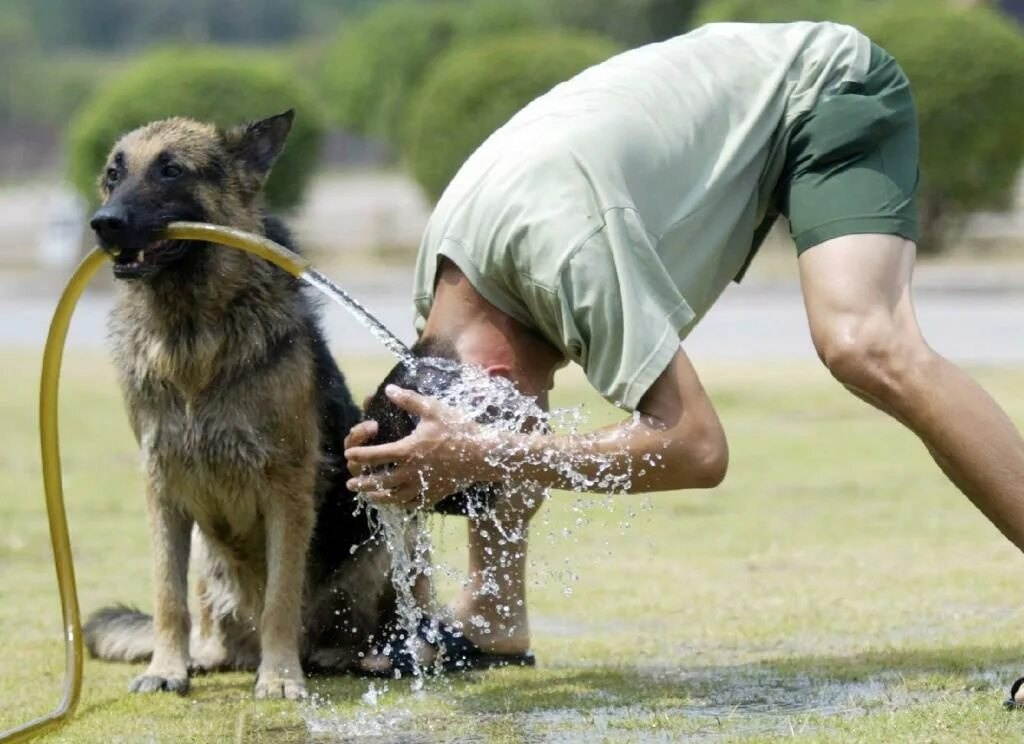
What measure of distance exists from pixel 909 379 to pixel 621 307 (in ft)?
→ 2.76

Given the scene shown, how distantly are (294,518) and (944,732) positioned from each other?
2265mm

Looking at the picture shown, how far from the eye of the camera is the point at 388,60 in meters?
54.7

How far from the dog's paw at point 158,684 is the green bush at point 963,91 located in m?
21.3

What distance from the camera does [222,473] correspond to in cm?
576

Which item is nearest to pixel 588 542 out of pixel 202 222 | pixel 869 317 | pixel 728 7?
pixel 202 222

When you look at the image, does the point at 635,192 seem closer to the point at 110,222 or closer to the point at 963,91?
the point at 110,222

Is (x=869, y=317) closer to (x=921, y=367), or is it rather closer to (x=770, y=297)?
(x=921, y=367)

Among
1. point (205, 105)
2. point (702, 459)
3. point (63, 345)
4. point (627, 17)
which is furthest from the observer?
point (627, 17)

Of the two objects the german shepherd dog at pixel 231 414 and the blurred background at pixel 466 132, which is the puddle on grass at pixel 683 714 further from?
the blurred background at pixel 466 132

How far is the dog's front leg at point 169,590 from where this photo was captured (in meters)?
5.79

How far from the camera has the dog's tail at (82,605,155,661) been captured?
6195 millimetres

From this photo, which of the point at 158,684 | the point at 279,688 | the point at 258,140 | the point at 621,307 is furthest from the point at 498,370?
the point at 158,684

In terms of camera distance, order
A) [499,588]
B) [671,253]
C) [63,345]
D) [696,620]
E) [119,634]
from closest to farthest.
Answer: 1. [671,253]
2. [63,345]
3. [499,588]
4. [119,634]
5. [696,620]

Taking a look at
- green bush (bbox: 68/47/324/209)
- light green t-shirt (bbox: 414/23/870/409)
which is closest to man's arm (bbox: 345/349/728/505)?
light green t-shirt (bbox: 414/23/870/409)
